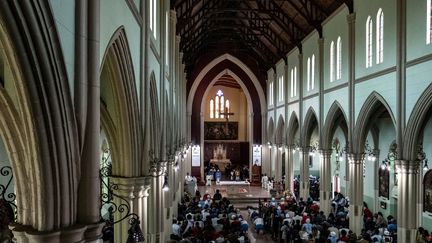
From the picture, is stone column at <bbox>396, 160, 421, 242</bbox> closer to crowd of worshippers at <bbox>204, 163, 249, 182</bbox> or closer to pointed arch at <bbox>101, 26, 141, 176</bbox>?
pointed arch at <bbox>101, 26, 141, 176</bbox>

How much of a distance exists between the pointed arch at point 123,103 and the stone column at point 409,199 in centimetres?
1009

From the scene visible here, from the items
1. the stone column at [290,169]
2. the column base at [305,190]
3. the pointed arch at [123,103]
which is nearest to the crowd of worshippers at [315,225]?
the column base at [305,190]

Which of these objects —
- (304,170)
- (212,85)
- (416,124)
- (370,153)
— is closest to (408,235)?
(416,124)

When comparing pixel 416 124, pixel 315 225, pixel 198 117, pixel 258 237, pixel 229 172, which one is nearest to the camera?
pixel 416 124

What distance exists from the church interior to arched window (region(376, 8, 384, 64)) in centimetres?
7

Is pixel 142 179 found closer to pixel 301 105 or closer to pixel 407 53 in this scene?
pixel 407 53

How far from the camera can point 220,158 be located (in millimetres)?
49438

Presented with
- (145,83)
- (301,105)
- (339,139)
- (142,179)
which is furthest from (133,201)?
(339,139)

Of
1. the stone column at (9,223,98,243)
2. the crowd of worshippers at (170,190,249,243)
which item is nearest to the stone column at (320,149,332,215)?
the crowd of worshippers at (170,190,249,243)

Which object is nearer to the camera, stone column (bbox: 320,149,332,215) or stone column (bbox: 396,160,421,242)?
stone column (bbox: 396,160,421,242)

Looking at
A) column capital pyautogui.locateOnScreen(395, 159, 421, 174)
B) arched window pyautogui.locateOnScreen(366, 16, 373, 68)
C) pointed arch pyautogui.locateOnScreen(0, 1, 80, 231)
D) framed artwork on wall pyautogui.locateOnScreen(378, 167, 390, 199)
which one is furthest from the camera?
framed artwork on wall pyautogui.locateOnScreen(378, 167, 390, 199)

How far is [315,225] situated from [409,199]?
462 centimetres

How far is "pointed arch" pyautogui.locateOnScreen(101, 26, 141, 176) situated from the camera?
28.7ft

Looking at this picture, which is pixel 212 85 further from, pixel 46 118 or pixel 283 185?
pixel 46 118
